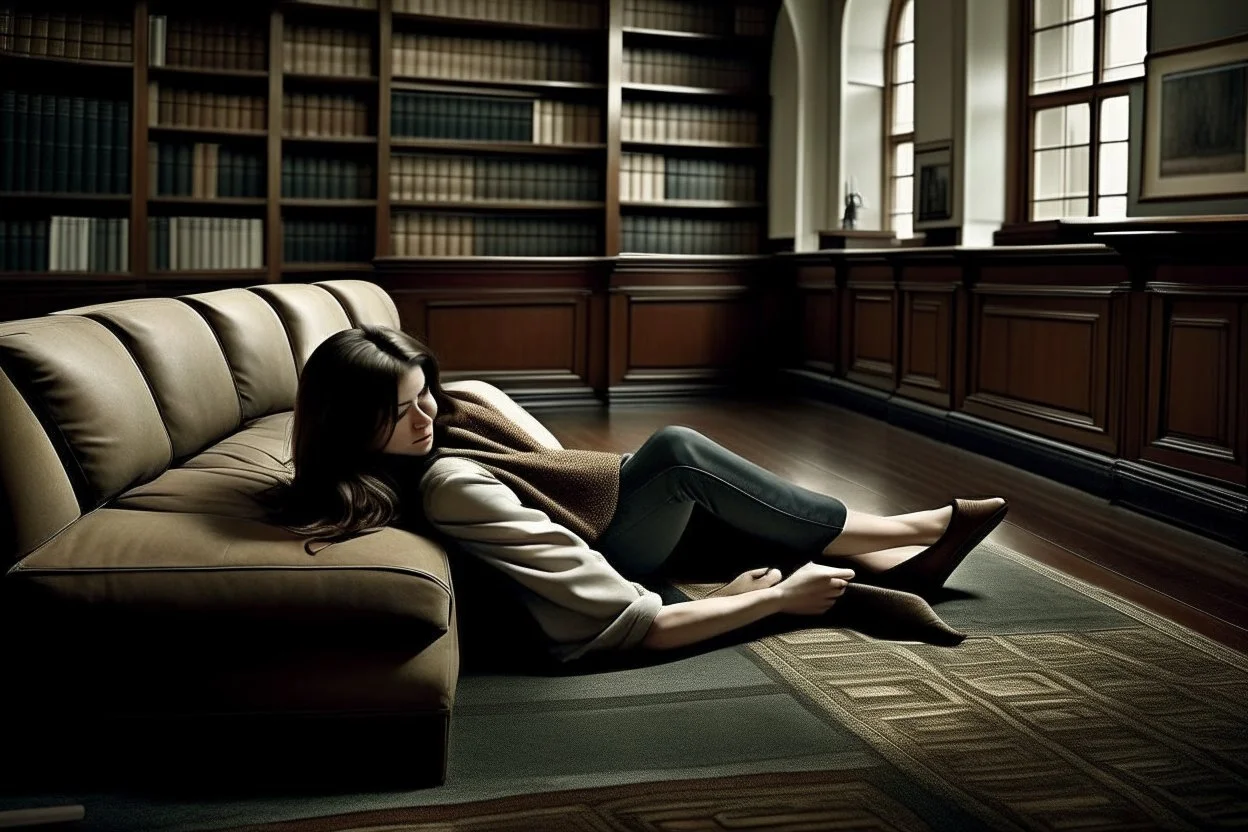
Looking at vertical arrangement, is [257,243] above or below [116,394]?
above

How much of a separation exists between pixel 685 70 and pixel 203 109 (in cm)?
275

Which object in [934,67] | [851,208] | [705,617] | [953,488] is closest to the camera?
[705,617]

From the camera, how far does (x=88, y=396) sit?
193 cm

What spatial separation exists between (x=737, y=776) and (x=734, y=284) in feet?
18.8

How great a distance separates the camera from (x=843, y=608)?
2.75 meters

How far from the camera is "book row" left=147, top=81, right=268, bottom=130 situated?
20.8 feet

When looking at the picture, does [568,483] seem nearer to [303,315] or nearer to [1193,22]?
[303,315]

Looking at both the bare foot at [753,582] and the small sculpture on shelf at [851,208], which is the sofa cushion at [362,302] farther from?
the small sculpture on shelf at [851,208]

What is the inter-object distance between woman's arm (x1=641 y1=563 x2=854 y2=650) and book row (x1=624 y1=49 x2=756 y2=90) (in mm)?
5166

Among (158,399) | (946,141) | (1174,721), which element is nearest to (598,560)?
(158,399)

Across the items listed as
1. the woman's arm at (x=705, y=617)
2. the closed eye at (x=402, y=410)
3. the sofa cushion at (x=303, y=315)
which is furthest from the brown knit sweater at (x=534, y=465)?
the sofa cushion at (x=303, y=315)

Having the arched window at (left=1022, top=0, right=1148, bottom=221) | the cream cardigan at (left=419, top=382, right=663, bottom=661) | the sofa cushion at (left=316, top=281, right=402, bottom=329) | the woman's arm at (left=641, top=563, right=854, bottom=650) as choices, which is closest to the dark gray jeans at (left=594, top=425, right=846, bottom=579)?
the woman's arm at (left=641, top=563, right=854, bottom=650)

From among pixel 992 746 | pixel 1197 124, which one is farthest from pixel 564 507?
pixel 1197 124

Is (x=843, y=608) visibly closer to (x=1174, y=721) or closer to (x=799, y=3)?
(x=1174, y=721)
